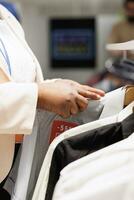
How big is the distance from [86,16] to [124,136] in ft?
11.2

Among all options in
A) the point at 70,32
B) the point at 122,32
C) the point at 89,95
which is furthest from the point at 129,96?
the point at 70,32

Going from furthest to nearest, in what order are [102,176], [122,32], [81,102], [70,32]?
[70,32] → [122,32] → [81,102] → [102,176]

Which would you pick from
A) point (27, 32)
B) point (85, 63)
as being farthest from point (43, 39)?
point (85, 63)

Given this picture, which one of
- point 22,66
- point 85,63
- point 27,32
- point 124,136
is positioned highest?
point 22,66

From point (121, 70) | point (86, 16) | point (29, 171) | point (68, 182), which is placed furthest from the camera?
point (86, 16)

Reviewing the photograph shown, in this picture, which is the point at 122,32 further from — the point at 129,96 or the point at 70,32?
the point at 129,96

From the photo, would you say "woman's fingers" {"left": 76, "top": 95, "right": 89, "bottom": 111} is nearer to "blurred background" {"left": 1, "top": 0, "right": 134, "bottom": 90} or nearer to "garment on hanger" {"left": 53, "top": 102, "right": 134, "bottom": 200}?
"garment on hanger" {"left": 53, "top": 102, "right": 134, "bottom": 200}

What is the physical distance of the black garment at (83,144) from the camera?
0.96 metres

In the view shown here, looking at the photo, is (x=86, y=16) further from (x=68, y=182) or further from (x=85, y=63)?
(x=68, y=182)

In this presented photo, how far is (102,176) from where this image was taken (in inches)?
34.8

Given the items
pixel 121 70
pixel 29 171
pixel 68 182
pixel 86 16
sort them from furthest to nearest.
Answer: pixel 86 16 < pixel 121 70 < pixel 29 171 < pixel 68 182

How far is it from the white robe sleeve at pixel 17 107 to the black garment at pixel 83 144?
0.08 m

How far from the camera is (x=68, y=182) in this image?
91 centimetres

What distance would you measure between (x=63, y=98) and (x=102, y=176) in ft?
0.59
